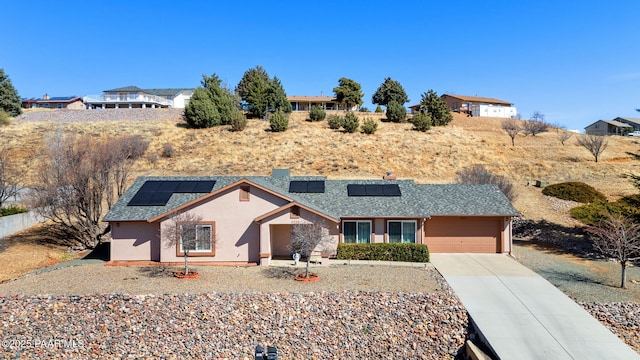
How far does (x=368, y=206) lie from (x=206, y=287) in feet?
32.3

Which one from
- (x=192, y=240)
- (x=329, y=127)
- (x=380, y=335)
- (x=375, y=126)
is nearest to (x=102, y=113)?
(x=329, y=127)

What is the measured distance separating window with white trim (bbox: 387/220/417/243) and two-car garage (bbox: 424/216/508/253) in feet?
5.33

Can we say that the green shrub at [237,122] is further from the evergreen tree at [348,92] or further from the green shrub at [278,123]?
the evergreen tree at [348,92]

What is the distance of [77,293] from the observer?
48.3 ft

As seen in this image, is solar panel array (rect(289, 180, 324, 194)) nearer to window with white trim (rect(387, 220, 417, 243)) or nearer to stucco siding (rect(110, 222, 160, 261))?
window with white trim (rect(387, 220, 417, 243))

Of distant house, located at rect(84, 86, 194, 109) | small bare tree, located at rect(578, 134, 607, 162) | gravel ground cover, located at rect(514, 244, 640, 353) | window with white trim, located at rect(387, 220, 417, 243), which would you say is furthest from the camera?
distant house, located at rect(84, 86, 194, 109)

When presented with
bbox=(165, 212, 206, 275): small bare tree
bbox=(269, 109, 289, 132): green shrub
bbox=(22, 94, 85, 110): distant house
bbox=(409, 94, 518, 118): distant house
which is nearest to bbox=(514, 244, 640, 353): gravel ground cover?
bbox=(165, 212, 206, 275): small bare tree

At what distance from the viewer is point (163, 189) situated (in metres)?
22.0

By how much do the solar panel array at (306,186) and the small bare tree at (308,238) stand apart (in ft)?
12.4

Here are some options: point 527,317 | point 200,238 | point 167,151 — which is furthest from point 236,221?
point 167,151

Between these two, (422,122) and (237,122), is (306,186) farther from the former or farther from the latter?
(422,122)

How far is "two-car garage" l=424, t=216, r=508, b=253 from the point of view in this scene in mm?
22094

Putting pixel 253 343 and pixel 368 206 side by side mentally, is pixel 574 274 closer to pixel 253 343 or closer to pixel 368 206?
pixel 368 206

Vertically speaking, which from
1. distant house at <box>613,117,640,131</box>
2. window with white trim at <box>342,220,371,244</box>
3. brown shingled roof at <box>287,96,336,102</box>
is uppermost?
brown shingled roof at <box>287,96,336,102</box>
